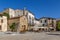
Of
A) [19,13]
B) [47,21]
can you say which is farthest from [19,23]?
[47,21]

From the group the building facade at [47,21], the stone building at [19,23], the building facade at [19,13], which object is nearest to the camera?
the stone building at [19,23]

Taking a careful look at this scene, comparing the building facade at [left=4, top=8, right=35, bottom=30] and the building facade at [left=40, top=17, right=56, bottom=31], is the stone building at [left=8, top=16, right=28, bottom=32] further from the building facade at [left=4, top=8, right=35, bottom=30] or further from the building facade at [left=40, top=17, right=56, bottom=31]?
the building facade at [left=40, top=17, right=56, bottom=31]

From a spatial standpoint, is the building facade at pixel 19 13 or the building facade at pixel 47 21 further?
the building facade at pixel 47 21

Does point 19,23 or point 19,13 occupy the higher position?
point 19,13

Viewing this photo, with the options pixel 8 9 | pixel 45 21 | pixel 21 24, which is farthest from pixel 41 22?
pixel 21 24

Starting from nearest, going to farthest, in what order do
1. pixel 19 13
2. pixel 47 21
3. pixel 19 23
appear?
pixel 19 23, pixel 19 13, pixel 47 21

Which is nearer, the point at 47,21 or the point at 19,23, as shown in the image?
the point at 19,23

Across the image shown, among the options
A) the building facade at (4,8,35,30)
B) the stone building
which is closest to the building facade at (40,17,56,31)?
the building facade at (4,8,35,30)

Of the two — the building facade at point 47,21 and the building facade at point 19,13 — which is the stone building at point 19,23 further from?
the building facade at point 47,21

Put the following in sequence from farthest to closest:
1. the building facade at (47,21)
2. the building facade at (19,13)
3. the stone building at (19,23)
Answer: the building facade at (47,21) → the building facade at (19,13) → the stone building at (19,23)

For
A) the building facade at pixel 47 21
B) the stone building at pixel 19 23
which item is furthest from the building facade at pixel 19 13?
the stone building at pixel 19 23

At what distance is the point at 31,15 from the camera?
10100 cm

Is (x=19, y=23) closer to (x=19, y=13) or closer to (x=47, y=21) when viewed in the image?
(x=19, y=13)

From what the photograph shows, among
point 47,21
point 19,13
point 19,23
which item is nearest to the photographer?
point 19,23
